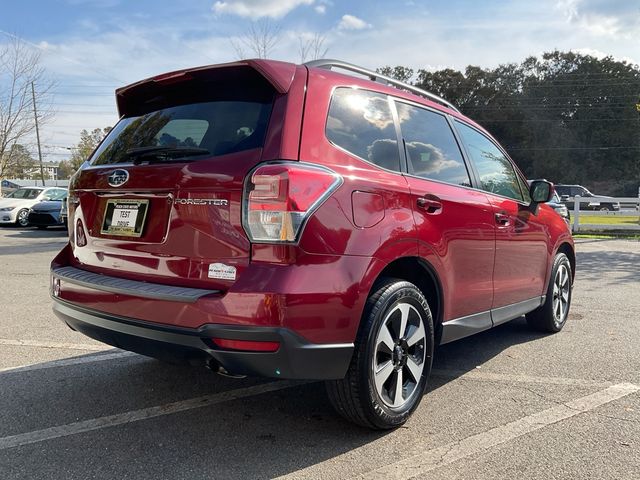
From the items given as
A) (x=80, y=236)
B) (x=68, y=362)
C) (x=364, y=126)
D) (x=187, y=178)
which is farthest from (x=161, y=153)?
(x=68, y=362)

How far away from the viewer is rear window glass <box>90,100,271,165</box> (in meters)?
2.66

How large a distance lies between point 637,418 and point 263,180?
265 cm

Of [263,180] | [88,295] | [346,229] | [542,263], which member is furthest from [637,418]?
[88,295]

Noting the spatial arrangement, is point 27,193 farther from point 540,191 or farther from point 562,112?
point 562,112

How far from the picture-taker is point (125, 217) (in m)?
2.92

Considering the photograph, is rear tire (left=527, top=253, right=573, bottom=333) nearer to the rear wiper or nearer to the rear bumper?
the rear bumper

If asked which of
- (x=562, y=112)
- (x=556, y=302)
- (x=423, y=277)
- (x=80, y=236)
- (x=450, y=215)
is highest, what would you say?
(x=562, y=112)

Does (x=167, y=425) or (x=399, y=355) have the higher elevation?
(x=399, y=355)

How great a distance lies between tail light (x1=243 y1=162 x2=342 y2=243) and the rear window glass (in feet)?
0.71

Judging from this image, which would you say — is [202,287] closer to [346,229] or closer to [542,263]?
[346,229]

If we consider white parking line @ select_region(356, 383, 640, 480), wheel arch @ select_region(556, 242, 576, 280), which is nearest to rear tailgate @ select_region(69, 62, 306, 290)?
white parking line @ select_region(356, 383, 640, 480)

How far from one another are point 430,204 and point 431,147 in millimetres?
544

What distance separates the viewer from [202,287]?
258 centimetres

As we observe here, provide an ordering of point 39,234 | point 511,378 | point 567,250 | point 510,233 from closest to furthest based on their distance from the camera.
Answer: point 511,378 < point 510,233 < point 567,250 < point 39,234
